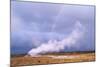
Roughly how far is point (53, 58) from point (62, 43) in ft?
0.77

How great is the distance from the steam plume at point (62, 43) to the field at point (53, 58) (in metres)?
0.07

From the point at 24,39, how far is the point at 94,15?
41.5 inches

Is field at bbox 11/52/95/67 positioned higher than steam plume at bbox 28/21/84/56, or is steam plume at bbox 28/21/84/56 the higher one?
steam plume at bbox 28/21/84/56

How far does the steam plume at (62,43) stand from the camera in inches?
104

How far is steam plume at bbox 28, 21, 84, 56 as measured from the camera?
8.63 ft

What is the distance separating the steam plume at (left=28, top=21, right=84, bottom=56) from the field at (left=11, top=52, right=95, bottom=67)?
2.6 inches

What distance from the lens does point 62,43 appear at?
8.95 feet

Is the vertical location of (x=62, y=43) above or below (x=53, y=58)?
above

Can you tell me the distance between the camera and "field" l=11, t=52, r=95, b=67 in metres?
2.55

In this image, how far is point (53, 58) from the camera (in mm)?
2689

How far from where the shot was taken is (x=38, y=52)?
262 centimetres

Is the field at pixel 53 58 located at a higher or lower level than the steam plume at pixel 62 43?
lower
